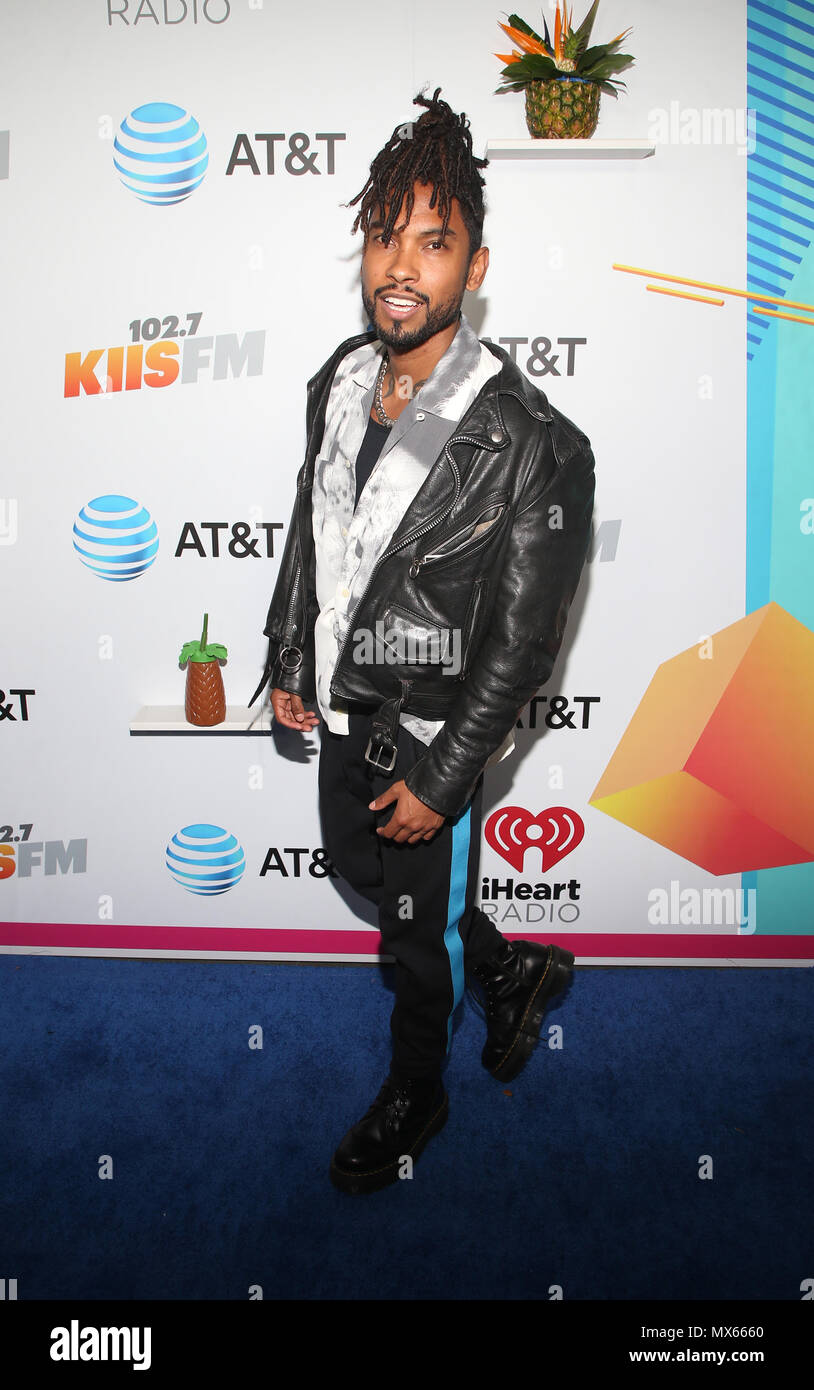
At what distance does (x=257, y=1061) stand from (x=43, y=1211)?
60 cm

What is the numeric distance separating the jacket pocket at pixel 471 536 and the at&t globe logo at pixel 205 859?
1291mm

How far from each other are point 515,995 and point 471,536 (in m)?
1.27

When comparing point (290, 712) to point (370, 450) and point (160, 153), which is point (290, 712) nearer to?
point (370, 450)

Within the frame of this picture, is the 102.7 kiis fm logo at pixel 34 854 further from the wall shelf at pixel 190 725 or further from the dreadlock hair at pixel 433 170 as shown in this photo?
the dreadlock hair at pixel 433 170

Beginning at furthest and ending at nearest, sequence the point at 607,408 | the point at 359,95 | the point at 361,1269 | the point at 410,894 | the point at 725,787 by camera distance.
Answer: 1. the point at 725,787
2. the point at 607,408
3. the point at 359,95
4. the point at 410,894
5. the point at 361,1269

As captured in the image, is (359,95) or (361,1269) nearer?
(361,1269)

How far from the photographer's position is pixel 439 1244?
2.03 meters

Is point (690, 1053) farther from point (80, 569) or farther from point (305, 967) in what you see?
point (80, 569)

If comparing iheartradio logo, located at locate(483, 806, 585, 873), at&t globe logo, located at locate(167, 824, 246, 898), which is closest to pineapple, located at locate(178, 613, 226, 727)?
at&t globe logo, located at locate(167, 824, 246, 898)

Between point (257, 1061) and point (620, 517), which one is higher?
point (620, 517)

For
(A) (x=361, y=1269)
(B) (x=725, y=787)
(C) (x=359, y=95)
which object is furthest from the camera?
(B) (x=725, y=787)

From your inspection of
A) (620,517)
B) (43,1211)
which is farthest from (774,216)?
(43,1211)

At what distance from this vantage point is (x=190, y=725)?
2590 millimetres

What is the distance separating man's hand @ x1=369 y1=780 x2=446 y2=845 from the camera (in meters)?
1.94
